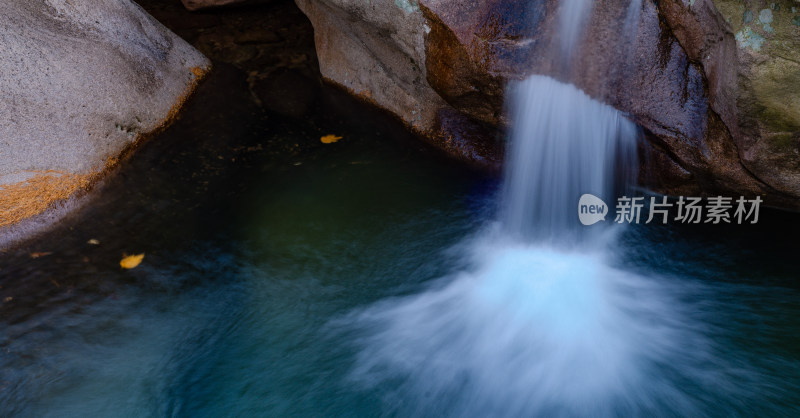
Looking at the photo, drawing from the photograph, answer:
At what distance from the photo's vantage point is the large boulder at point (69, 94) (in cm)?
382

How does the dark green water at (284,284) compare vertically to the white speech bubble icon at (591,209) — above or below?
below

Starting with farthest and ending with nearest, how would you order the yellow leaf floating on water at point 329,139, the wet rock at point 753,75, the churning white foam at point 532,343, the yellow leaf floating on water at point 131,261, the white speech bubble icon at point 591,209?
the yellow leaf floating on water at point 329,139 < the white speech bubble icon at point 591,209 < the yellow leaf floating on water at point 131,261 < the wet rock at point 753,75 < the churning white foam at point 532,343

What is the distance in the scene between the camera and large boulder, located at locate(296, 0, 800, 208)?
3020mm

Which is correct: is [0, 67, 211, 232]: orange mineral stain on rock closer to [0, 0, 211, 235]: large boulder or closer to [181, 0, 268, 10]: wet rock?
[0, 0, 211, 235]: large boulder

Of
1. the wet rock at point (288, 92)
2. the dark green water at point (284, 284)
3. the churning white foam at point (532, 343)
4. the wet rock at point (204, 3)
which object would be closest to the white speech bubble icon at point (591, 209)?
the dark green water at point (284, 284)

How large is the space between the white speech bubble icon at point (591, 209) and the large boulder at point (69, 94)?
351cm

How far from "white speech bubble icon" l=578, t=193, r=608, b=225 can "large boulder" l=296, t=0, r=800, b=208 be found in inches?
15.5

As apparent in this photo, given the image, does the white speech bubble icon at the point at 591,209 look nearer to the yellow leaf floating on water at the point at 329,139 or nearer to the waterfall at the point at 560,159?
the waterfall at the point at 560,159

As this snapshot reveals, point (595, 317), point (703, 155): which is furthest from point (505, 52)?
point (595, 317)

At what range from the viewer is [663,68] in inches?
136

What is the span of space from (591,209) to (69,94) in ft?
12.8

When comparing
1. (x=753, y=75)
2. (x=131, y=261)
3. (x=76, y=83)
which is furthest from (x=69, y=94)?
(x=753, y=75)

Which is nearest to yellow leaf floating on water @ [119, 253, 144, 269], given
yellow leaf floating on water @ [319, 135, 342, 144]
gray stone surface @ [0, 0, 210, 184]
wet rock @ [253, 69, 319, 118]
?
gray stone surface @ [0, 0, 210, 184]

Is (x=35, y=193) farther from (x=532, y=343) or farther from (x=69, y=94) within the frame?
(x=532, y=343)
